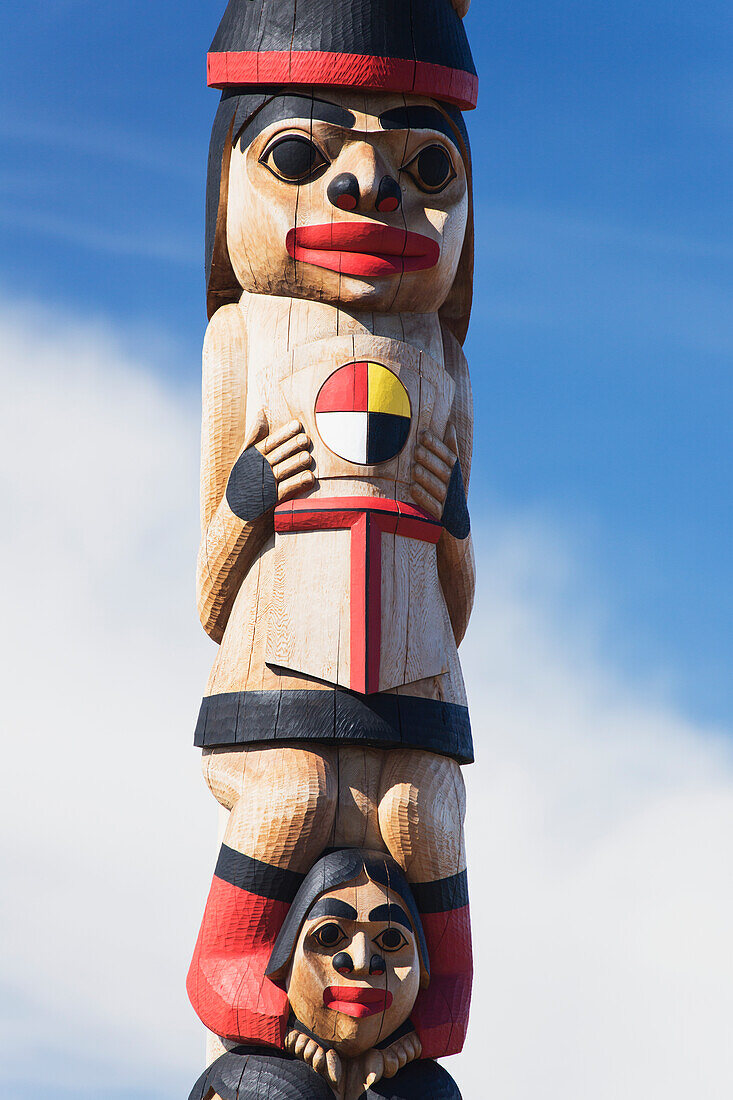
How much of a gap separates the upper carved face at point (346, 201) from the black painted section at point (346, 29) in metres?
0.18

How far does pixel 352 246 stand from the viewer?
5605 millimetres

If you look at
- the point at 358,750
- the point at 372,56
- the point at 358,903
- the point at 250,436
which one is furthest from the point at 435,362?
the point at 358,903

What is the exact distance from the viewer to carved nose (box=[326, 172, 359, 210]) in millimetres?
5539

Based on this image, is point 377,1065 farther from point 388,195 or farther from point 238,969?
point 388,195

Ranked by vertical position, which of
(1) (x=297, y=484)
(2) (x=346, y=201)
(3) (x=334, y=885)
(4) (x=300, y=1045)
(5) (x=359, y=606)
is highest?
(2) (x=346, y=201)

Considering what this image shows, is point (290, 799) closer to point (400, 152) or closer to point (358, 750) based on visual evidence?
point (358, 750)

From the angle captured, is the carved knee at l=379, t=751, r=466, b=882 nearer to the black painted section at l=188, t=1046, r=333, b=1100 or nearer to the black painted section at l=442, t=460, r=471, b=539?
the black painted section at l=188, t=1046, r=333, b=1100

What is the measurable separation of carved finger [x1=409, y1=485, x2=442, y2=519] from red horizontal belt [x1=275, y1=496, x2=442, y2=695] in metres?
0.04

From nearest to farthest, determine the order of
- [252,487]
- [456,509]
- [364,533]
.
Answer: [364,533] → [252,487] → [456,509]

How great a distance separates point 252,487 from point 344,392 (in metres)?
0.50

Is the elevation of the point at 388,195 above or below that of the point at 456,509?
above

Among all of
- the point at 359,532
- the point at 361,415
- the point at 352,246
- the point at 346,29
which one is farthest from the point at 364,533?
the point at 346,29

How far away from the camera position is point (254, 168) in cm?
574

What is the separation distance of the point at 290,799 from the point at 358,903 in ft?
1.39
